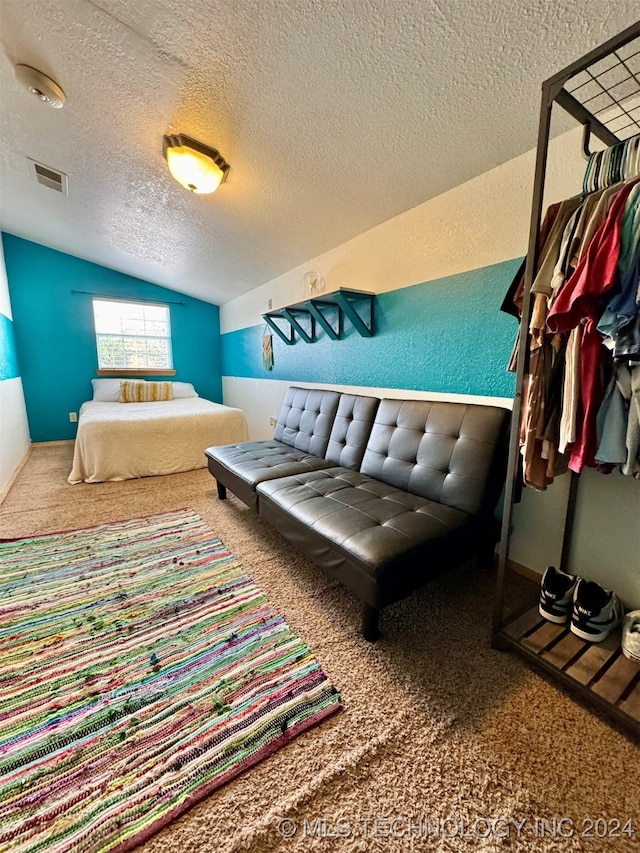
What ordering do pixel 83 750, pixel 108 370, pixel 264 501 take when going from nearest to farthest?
pixel 83 750, pixel 264 501, pixel 108 370

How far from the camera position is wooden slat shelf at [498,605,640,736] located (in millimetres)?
961

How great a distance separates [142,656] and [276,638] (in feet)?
1.56

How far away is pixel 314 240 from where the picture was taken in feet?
8.38

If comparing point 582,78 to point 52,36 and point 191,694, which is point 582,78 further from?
point 191,694

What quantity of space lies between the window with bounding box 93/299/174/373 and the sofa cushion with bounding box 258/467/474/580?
Result: 3816 millimetres

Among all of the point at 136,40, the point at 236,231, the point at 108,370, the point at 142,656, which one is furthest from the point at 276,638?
the point at 108,370

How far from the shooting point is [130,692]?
107 cm

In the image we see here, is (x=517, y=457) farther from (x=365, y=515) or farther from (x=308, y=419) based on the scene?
(x=308, y=419)

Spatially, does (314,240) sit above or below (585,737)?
above

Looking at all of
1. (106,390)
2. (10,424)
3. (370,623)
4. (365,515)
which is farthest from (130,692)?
(106,390)

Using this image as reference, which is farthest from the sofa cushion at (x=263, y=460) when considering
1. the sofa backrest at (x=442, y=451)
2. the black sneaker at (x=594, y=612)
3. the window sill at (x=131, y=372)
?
the window sill at (x=131, y=372)

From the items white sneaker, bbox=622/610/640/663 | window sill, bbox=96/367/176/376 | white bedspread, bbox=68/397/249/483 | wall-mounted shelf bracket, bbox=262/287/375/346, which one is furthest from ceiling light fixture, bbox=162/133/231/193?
window sill, bbox=96/367/176/376

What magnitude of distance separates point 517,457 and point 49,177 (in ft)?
11.5

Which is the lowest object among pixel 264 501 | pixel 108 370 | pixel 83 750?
pixel 83 750
